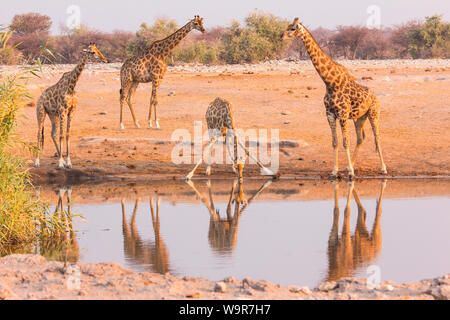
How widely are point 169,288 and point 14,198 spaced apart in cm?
319

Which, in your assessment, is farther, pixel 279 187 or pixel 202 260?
pixel 279 187

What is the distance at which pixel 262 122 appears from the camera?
1848 centimetres

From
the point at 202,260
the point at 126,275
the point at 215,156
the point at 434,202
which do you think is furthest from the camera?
the point at 215,156

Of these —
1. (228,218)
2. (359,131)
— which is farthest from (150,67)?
(228,218)

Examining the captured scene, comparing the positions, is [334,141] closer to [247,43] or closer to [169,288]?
[169,288]

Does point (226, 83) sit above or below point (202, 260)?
above

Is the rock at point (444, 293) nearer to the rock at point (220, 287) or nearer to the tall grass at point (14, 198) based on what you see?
the rock at point (220, 287)

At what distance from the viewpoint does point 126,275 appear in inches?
277

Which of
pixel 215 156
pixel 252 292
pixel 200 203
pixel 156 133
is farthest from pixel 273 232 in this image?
pixel 156 133

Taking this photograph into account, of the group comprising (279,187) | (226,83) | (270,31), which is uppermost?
(270,31)

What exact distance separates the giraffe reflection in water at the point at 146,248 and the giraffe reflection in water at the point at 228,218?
649 millimetres

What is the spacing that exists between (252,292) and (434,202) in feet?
19.4

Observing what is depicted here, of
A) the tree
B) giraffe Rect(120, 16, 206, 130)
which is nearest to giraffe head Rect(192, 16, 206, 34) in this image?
giraffe Rect(120, 16, 206, 130)

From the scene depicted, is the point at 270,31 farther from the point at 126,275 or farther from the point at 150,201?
the point at 126,275
